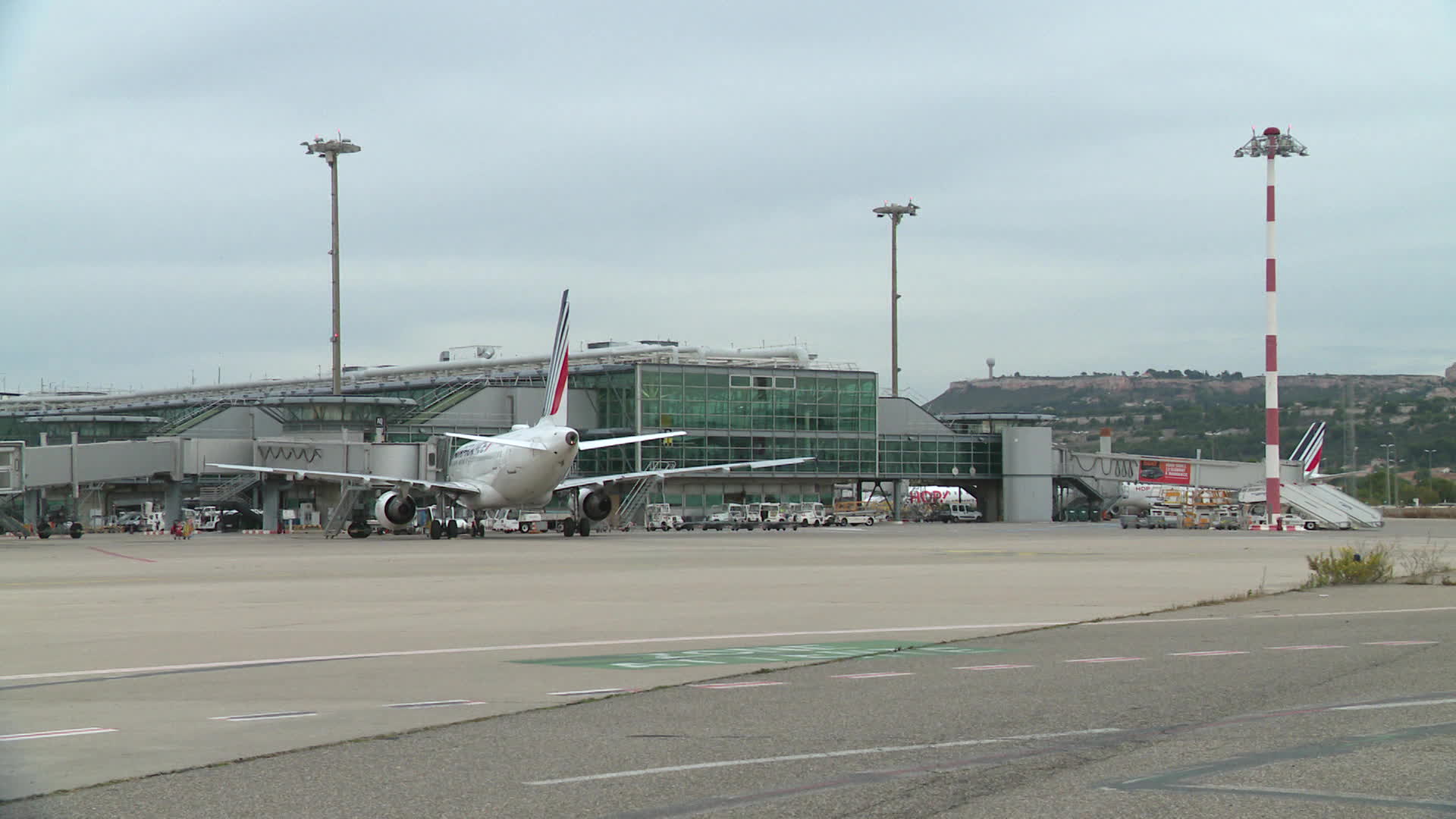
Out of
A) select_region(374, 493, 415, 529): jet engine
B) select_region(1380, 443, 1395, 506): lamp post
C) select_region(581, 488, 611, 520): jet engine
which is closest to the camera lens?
select_region(374, 493, 415, 529): jet engine

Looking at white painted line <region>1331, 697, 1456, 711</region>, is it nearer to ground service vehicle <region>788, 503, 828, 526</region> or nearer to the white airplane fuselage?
the white airplane fuselage

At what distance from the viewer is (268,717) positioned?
11555 millimetres

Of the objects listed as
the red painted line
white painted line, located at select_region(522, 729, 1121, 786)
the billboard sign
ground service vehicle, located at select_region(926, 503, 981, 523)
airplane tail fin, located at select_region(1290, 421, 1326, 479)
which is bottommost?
ground service vehicle, located at select_region(926, 503, 981, 523)

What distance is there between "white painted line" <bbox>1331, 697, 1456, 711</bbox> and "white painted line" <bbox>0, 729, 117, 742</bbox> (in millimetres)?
9954

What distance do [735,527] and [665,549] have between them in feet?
135

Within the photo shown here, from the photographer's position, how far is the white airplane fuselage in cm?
5862

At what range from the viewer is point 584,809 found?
7.98 meters

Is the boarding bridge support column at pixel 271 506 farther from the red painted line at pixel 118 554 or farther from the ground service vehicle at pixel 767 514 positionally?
the ground service vehicle at pixel 767 514

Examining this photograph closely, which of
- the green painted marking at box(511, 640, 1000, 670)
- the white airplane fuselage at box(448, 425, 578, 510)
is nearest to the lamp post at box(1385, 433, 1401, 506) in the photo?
the white airplane fuselage at box(448, 425, 578, 510)

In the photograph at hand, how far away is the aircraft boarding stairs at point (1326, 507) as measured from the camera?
78.5 m

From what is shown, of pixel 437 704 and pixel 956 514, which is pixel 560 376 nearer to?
pixel 437 704

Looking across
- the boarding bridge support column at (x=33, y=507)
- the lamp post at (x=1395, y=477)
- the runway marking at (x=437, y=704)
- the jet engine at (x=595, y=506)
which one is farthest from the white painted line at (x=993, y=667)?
the lamp post at (x=1395, y=477)

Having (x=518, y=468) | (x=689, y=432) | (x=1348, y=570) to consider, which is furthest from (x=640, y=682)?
(x=689, y=432)

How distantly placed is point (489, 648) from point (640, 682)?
388 centimetres
